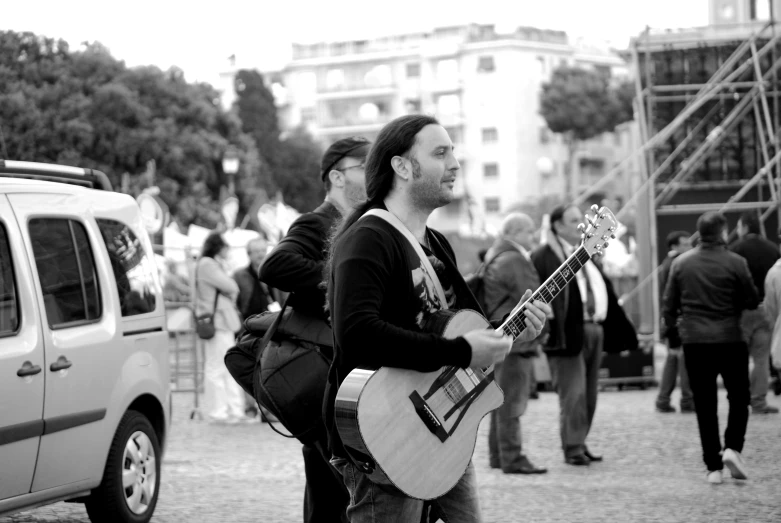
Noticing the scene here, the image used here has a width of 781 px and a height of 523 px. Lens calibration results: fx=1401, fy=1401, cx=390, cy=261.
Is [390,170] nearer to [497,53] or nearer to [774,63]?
[774,63]

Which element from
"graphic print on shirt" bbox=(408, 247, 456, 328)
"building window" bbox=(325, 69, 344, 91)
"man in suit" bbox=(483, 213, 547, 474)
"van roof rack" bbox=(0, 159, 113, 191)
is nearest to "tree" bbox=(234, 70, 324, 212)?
"building window" bbox=(325, 69, 344, 91)

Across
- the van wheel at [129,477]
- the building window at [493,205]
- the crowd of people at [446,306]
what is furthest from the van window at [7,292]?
the building window at [493,205]

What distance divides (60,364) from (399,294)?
3128 millimetres

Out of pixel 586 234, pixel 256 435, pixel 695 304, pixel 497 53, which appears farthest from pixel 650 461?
pixel 497 53

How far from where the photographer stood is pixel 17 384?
6.56 meters

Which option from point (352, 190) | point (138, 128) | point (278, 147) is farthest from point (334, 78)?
point (352, 190)

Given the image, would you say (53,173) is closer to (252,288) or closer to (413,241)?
(413,241)

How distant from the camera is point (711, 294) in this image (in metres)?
9.62

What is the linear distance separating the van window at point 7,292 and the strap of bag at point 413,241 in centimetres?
289

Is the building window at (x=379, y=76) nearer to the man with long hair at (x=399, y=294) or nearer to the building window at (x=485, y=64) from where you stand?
the building window at (x=485, y=64)

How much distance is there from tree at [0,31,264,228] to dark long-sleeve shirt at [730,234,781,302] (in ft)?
112

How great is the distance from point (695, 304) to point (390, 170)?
5.59m

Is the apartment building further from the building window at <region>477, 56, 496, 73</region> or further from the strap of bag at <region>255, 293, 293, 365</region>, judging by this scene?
the strap of bag at <region>255, 293, 293, 365</region>

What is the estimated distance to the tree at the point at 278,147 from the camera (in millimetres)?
88438
